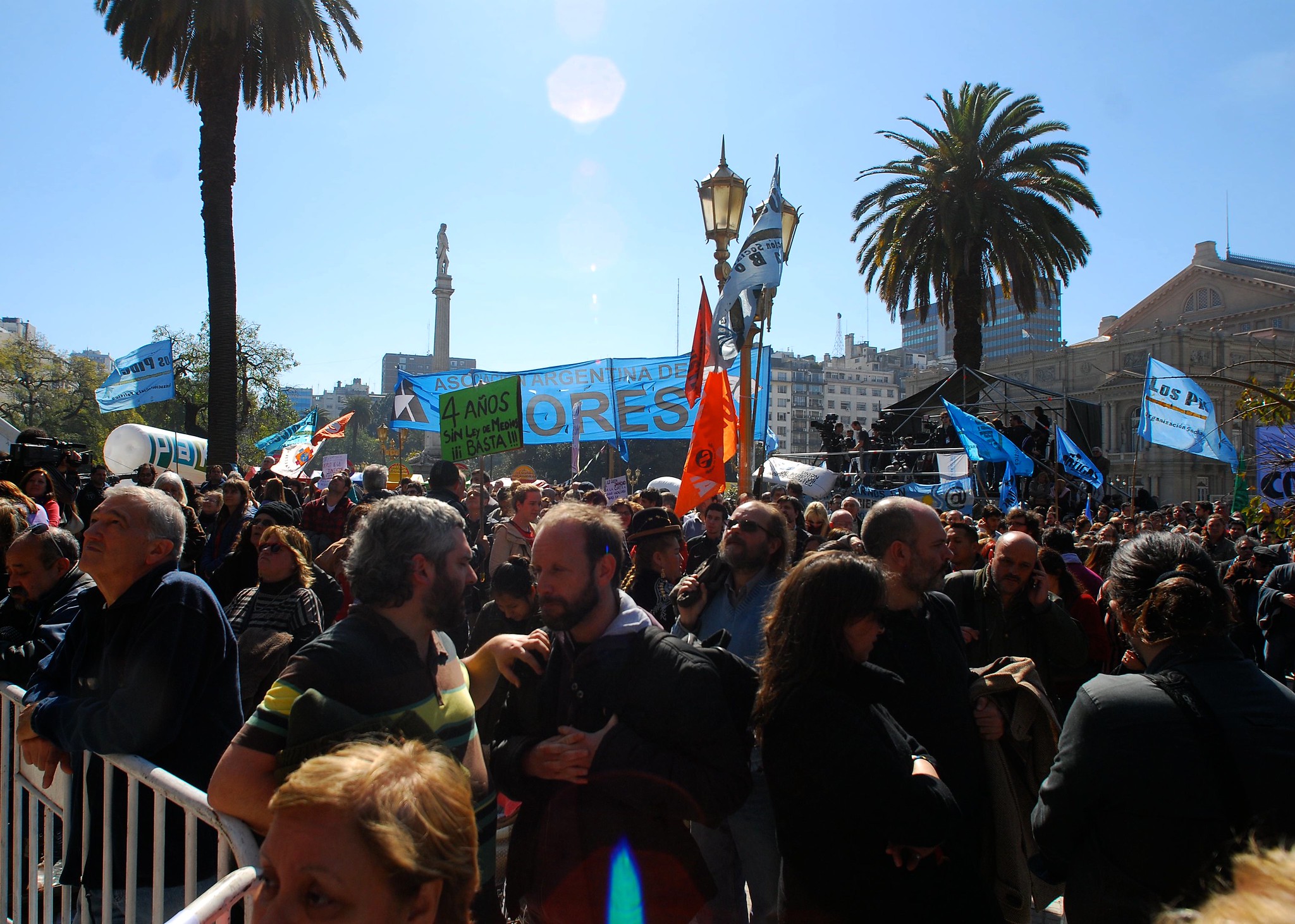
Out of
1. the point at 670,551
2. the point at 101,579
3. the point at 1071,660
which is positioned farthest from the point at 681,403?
the point at 101,579

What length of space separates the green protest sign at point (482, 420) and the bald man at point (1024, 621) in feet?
19.5

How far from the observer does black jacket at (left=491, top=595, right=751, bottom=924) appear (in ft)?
7.06

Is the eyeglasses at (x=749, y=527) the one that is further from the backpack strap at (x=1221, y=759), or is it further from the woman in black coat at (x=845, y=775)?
the backpack strap at (x=1221, y=759)

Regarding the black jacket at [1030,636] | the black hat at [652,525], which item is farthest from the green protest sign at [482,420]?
the black jacket at [1030,636]

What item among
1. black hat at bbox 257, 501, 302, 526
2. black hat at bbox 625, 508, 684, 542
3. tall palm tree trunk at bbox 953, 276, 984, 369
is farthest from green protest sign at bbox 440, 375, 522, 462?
tall palm tree trunk at bbox 953, 276, 984, 369

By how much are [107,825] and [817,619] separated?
6.99 ft

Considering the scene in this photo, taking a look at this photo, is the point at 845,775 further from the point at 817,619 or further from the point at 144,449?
the point at 144,449

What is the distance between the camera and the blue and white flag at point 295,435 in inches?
659

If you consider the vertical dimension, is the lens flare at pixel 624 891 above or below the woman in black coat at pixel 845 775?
below

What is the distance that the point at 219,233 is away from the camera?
13898mm

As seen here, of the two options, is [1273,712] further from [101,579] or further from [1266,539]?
[1266,539]

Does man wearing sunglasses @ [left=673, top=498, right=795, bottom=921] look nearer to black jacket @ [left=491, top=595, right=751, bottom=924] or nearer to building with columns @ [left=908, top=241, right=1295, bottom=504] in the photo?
black jacket @ [left=491, top=595, right=751, bottom=924]

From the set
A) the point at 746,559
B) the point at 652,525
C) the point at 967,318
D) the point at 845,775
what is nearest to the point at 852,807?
the point at 845,775

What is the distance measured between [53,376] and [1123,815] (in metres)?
48.7
